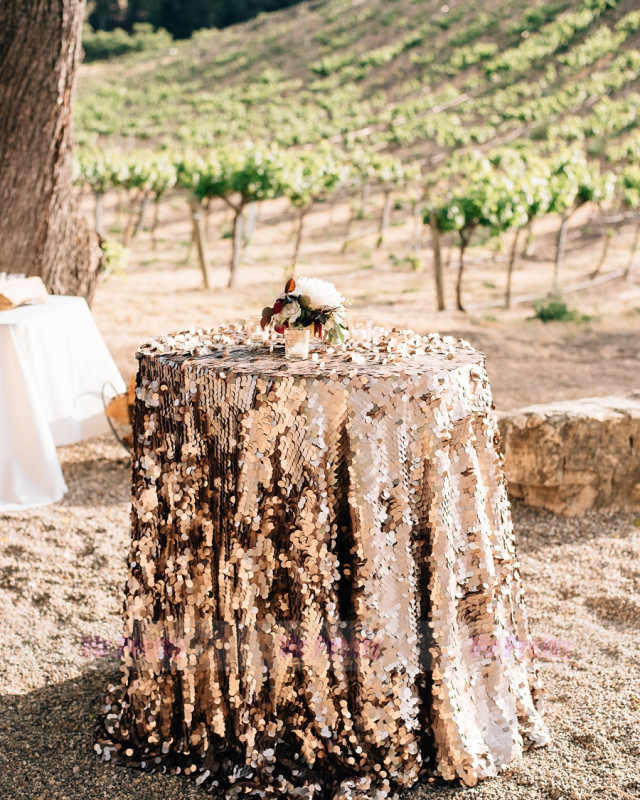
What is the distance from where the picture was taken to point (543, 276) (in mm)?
15422

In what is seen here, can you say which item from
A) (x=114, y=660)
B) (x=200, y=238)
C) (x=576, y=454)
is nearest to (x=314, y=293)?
(x=114, y=660)

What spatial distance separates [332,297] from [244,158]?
41.9 ft

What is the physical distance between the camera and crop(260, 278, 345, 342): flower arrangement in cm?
254

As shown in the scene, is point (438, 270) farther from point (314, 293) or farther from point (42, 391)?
point (314, 293)

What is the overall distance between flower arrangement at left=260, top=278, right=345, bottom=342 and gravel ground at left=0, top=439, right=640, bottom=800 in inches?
53.2

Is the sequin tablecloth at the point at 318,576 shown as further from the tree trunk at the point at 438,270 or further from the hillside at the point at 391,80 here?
the hillside at the point at 391,80

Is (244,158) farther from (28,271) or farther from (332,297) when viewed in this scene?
(332,297)

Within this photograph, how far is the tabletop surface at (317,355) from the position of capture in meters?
2.35

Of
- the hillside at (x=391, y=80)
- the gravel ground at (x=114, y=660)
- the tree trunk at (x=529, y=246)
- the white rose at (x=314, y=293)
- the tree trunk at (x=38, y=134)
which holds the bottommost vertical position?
the gravel ground at (x=114, y=660)

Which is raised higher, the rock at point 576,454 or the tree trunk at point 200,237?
the tree trunk at point 200,237

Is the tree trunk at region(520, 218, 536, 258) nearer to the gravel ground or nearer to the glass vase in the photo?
the gravel ground

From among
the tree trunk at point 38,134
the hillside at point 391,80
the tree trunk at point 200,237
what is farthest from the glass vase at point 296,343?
the hillside at point 391,80

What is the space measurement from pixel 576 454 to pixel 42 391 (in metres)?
2.87

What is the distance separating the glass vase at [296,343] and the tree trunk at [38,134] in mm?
4159
